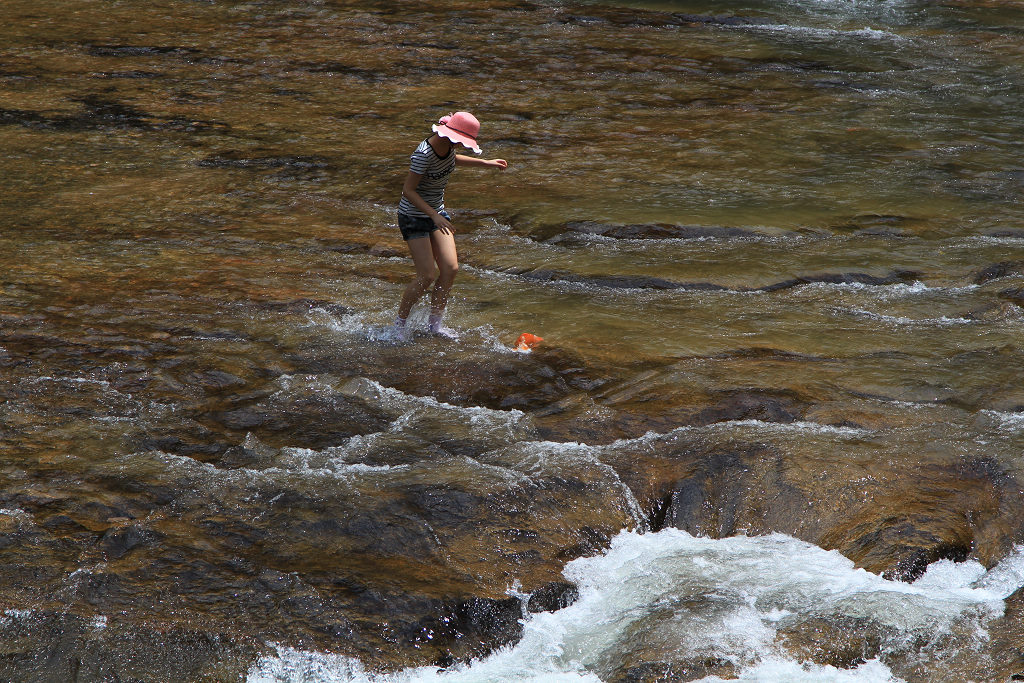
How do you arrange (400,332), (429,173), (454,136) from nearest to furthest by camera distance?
(454,136)
(429,173)
(400,332)

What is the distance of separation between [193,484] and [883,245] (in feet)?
23.1

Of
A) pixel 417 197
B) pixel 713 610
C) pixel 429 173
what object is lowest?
pixel 713 610

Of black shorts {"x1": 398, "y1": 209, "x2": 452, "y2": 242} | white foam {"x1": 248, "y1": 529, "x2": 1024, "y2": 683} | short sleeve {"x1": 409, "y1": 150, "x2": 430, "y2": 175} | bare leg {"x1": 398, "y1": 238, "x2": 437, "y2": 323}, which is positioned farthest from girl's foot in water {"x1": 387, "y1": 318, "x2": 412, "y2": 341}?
white foam {"x1": 248, "y1": 529, "x2": 1024, "y2": 683}

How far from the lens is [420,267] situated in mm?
7906

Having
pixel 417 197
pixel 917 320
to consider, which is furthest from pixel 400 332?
pixel 917 320

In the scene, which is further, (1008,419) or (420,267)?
(420,267)

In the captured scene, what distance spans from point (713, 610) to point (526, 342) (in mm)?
3195

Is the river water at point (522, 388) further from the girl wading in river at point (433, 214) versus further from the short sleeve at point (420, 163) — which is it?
the short sleeve at point (420, 163)

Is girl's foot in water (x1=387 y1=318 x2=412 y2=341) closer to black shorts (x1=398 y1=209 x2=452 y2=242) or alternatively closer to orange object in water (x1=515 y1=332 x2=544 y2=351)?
black shorts (x1=398 y1=209 x2=452 y2=242)

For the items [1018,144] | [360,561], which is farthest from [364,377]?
[1018,144]

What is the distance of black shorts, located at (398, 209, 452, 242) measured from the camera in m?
7.75

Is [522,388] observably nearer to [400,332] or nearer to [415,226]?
[400,332]

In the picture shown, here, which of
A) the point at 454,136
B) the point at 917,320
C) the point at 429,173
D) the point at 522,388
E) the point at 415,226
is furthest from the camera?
the point at 917,320

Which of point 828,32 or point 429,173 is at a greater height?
point 828,32
